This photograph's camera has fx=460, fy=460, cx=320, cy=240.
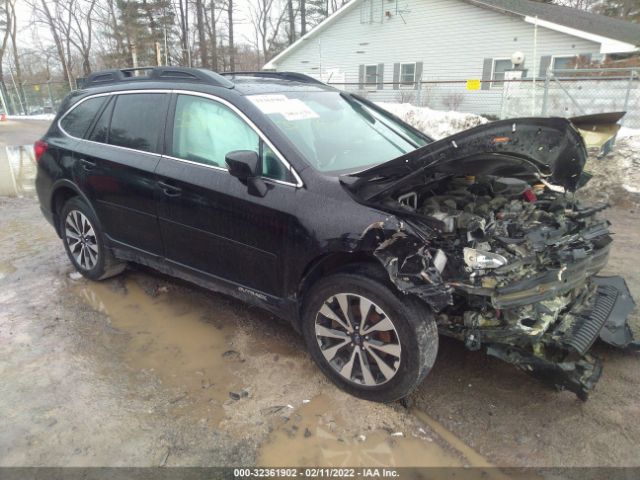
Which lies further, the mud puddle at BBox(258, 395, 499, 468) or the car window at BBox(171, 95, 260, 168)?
the car window at BBox(171, 95, 260, 168)

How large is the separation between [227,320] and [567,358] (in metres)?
2.50

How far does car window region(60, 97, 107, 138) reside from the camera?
4221 millimetres

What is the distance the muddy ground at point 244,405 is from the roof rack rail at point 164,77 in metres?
1.89

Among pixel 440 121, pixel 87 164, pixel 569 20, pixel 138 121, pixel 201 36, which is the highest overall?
pixel 201 36

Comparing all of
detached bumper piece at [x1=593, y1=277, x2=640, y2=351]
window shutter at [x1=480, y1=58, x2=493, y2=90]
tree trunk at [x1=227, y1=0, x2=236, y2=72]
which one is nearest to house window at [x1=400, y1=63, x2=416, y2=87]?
window shutter at [x1=480, y1=58, x2=493, y2=90]

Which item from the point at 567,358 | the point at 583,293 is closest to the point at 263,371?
the point at 567,358

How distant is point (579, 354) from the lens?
8.56 feet

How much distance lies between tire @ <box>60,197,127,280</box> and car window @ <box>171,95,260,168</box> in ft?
4.49

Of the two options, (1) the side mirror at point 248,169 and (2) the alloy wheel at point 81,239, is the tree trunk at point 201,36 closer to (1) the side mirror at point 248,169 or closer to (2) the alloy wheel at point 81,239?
(2) the alloy wheel at point 81,239

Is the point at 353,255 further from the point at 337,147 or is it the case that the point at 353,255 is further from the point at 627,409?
the point at 627,409

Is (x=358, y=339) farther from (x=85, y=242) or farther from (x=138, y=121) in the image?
(x=85, y=242)

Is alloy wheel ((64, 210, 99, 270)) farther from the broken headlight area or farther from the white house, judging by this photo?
the white house

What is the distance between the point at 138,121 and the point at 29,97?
41.8 meters

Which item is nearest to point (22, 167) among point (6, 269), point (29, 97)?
point (6, 269)
